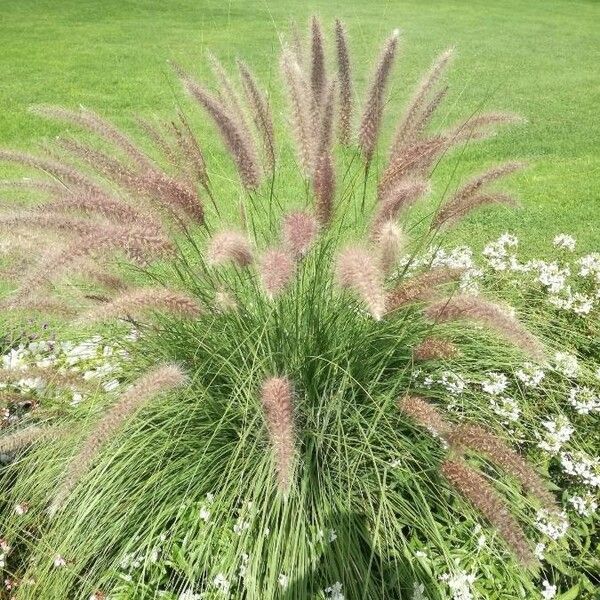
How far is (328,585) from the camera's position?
2.28 metres

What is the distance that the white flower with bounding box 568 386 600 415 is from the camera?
9.37 ft

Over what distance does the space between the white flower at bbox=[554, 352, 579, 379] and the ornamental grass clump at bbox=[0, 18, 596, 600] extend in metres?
0.22

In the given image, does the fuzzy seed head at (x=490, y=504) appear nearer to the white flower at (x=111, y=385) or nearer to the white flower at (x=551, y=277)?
the white flower at (x=111, y=385)

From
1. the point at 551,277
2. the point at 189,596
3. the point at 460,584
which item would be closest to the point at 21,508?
the point at 189,596

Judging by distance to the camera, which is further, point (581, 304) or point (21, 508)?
point (581, 304)

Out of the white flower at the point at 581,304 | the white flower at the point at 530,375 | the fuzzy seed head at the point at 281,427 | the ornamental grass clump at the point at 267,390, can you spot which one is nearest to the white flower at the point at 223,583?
the ornamental grass clump at the point at 267,390

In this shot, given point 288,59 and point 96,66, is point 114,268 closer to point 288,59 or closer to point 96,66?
point 288,59

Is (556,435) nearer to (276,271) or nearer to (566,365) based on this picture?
(566,365)

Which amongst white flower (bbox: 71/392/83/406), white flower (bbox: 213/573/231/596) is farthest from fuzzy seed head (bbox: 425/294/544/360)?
white flower (bbox: 71/392/83/406)

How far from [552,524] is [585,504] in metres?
0.26

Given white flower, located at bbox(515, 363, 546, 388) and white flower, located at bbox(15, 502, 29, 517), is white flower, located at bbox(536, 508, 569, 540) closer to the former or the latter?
white flower, located at bbox(515, 363, 546, 388)

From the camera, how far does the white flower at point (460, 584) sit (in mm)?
2242

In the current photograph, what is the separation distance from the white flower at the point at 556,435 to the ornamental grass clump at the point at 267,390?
0.18 m

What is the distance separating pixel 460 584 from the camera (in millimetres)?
2246
